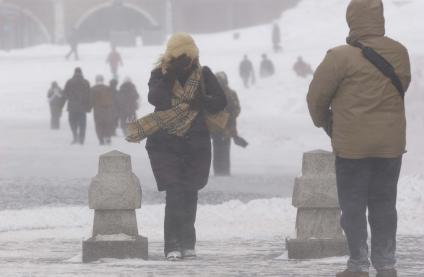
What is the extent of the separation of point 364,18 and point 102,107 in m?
20.3

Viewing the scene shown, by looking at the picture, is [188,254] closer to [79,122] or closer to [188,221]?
[188,221]

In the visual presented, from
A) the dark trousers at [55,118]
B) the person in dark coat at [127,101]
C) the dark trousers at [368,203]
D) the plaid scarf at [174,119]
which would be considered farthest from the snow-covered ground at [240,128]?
the dark trousers at [368,203]

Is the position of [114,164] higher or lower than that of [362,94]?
lower

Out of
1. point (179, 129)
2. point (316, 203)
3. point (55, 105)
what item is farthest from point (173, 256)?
point (55, 105)

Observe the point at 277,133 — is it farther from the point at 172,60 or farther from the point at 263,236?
the point at 172,60

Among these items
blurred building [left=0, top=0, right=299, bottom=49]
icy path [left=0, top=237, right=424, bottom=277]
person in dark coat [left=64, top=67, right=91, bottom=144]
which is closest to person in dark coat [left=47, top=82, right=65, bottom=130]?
person in dark coat [left=64, top=67, right=91, bottom=144]

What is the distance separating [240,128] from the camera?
33.5 meters

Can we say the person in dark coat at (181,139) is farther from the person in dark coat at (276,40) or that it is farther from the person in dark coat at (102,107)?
the person in dark coat at (276,40)

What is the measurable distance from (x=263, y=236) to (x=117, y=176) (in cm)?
220

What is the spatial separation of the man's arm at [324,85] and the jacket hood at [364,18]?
0.65 feet

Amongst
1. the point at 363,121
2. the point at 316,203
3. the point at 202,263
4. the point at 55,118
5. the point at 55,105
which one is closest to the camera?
the point at 363,121

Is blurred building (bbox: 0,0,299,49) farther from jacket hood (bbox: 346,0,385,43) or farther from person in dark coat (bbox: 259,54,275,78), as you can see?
jacket hood (bbox: 346,0,385,43)

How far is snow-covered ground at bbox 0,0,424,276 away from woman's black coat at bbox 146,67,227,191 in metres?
1.00

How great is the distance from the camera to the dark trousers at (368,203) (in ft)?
26.2
